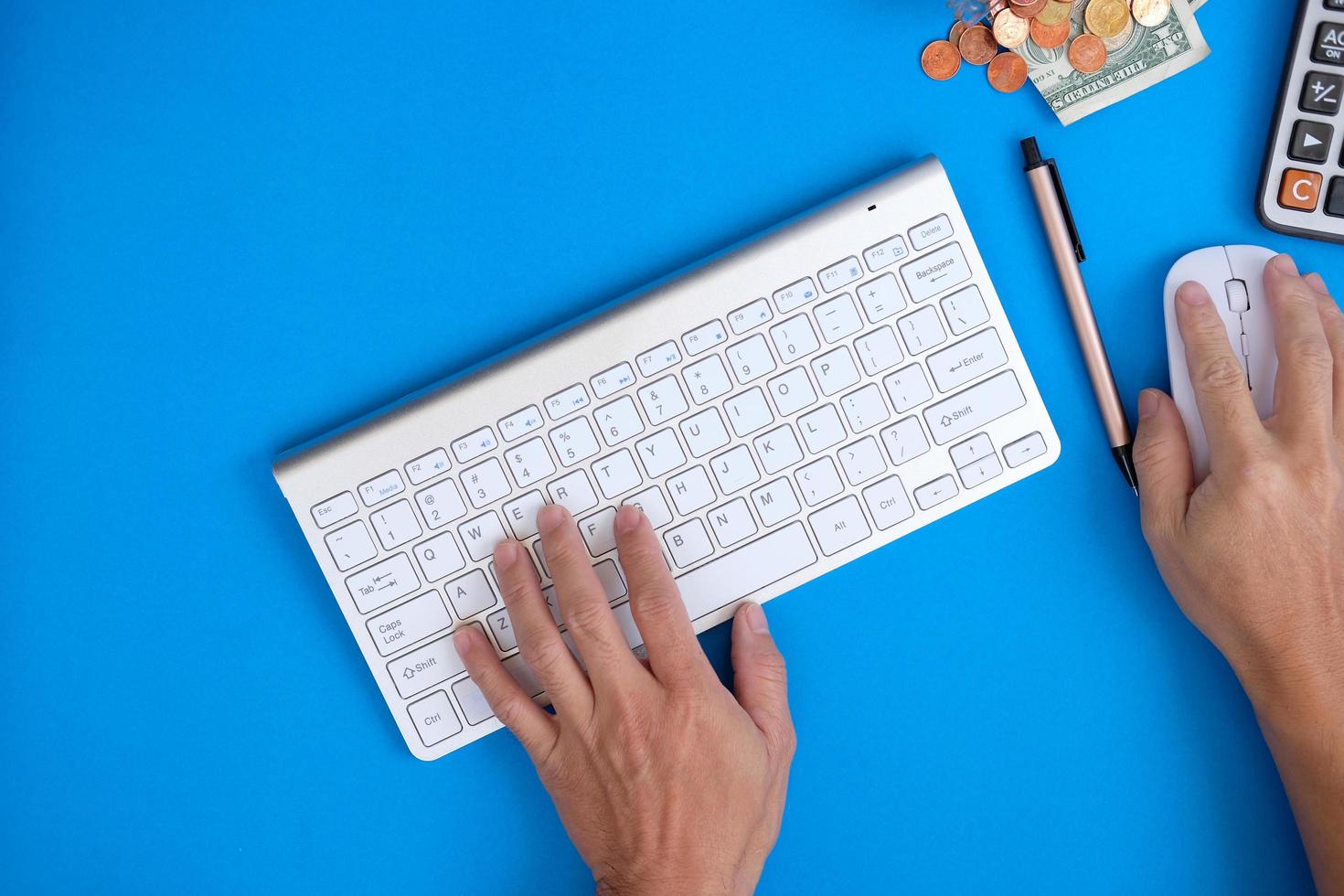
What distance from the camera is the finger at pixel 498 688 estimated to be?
0.65 m

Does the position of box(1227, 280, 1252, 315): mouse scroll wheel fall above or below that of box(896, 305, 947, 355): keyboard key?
below

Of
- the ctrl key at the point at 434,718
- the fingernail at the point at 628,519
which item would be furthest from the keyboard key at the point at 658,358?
the ctrl key at the point at 434,718

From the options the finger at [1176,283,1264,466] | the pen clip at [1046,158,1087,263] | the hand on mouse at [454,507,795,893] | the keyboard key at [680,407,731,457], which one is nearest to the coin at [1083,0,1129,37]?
the pen clip at [1046,158,1087,263]

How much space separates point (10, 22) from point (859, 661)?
2.92 feet

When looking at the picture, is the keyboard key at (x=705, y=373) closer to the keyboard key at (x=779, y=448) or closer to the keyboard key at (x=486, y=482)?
the keyboard key at (x=779, y=448)

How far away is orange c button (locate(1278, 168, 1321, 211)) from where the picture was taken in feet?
2.18

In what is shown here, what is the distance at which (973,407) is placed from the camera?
653mm

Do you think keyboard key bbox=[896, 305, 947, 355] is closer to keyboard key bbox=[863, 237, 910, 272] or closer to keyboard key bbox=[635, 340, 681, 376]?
keyboard key bbox=[863, 237, 910, 272]

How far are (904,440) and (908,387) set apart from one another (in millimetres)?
42

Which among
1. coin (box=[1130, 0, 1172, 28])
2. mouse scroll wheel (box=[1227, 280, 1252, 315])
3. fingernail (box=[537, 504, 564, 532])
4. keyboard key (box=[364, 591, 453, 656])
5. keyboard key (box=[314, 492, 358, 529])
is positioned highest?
coin (box=[1130, 0, 1172, 28])

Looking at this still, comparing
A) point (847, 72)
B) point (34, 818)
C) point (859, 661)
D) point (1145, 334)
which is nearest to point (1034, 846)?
point (859, 661)

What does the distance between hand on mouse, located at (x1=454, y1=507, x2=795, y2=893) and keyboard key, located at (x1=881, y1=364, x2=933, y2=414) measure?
0.66 ft

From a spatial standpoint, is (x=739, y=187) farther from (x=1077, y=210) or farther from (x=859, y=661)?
(x=859, y=661)

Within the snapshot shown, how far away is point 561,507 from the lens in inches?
25.6
